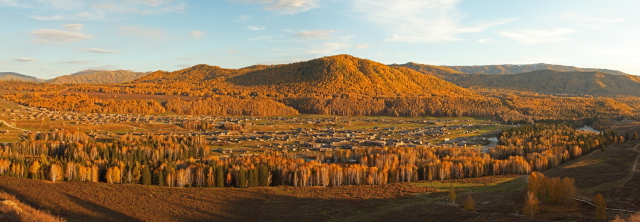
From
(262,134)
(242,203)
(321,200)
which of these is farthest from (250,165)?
(262,134)

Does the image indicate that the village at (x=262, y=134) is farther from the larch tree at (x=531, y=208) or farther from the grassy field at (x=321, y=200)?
the larch tree at (x=531, y=208)

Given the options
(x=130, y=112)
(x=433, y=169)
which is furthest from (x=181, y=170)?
(x=130, y=112)

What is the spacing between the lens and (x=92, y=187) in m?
58.8

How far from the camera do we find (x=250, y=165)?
232 feet

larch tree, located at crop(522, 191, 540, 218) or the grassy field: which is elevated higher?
larch tree, located at crop(522, 191, 540, 218)

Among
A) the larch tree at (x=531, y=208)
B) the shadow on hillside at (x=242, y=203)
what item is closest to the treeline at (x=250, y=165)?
the shadow on hillside at (x=242, y=203)

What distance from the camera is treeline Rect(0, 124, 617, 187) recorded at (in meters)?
65.1

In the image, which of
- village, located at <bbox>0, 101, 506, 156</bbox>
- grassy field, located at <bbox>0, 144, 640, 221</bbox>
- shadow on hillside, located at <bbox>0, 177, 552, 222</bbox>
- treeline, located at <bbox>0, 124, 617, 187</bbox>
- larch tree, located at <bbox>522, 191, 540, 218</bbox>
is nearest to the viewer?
larch tree, located at <bbox>522, 191, 540, 218</bbox>

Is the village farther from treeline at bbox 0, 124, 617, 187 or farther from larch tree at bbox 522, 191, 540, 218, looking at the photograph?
larch tree at bbox 522, 191, 540, 218

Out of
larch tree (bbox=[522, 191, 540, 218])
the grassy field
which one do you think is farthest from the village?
larch tree (bbox=[522, 191, 540, 218])

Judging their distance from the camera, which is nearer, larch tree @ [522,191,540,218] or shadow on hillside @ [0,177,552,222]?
larch tree @ [522,191,540,218]

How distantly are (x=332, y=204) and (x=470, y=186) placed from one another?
24.0 metres

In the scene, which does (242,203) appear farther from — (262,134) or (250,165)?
(262,134)

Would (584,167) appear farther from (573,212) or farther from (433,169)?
(573,212)
